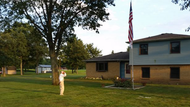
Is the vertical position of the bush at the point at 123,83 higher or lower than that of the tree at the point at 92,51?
lower

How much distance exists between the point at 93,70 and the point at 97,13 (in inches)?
469

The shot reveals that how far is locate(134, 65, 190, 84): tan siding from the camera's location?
2080 centimetres

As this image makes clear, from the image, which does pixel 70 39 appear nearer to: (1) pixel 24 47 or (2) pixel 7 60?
(2) pixel 7 60

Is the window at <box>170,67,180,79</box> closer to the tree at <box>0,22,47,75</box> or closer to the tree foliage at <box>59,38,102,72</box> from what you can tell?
the tree at <box>0,22,47,75</box>

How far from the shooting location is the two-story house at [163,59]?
68.4 ft

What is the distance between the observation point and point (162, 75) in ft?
73.0

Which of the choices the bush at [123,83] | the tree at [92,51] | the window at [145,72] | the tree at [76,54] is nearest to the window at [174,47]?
the window at [145,72]

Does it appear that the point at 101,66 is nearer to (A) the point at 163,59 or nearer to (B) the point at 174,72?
(A) the point at 163,59

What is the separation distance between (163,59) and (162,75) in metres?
1.94

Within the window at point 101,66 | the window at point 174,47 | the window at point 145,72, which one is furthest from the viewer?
the window at point 101,66

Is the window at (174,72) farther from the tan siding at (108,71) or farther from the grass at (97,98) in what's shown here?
the tan siding at (108,71)

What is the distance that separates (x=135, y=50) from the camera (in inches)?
956

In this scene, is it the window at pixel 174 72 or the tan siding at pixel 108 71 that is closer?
the window at pixel 174 72

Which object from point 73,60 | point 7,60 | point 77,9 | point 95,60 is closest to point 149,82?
point 95,60
